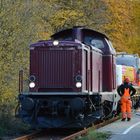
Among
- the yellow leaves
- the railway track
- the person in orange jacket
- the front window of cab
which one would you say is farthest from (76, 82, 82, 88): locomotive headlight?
the yellow leaves

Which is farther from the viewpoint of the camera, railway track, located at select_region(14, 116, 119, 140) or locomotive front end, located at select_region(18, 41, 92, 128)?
locomotive front end, located at select_region(18, 41, 92, 128)

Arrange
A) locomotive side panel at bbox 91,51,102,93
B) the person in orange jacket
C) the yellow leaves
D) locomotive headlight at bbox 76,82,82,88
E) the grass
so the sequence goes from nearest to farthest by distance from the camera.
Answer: the grass → locomotive headlight at bbox 76,82,82,88 → locomotive side panel at bbox 91,51,102,93 → the person in orange jacket → the yellow leaves

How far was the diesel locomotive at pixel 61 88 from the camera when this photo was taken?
17.0m

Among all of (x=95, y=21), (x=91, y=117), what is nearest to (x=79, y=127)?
(x=91, y=117)

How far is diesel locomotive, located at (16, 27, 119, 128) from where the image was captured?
55.9 ft

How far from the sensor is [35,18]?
23.8 m

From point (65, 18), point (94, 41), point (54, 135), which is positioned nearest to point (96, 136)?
point (54, 135)

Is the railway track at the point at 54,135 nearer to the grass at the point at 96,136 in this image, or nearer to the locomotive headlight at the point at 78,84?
the grass at the point at 96,136

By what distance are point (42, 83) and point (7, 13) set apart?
427cm

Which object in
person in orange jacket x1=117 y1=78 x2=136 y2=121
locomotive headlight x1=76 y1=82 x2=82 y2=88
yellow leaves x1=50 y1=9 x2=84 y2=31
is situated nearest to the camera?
locomotive headlight x1=76 y1=82 x2=82 y2=88

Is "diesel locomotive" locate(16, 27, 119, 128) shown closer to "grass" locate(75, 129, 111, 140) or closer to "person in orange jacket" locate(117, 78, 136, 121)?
"grass" locate(75, 129, 111, 140)

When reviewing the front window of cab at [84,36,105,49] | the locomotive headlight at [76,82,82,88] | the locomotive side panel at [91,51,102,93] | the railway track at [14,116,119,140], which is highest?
the front window of cab at [84,36,105,49]

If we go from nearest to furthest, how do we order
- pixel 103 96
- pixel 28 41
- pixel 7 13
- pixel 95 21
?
pixel 103 96 → pixel 7 13 → pixel 28 41 → pixel 95 21

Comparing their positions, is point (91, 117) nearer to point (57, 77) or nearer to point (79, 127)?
point (79, 127)
